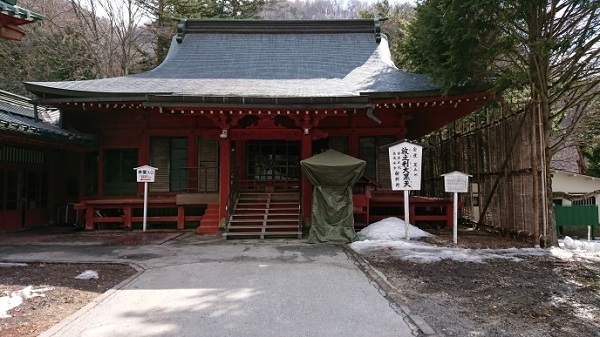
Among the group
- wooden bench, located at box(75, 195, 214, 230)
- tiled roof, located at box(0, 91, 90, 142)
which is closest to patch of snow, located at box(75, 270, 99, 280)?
wooden bench, located at box(75, 195, 214, 230)

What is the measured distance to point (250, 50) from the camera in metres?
15.5

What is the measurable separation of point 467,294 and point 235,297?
306 centimetres

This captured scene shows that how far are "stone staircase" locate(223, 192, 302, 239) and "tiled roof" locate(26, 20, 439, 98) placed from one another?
307cm

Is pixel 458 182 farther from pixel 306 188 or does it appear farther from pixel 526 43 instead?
pixel 306 188

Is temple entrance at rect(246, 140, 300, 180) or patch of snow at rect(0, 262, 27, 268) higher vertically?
temple entrance at rect(246, 140, 300, 180)

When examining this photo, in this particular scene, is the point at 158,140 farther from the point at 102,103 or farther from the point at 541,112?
the point at 541,112

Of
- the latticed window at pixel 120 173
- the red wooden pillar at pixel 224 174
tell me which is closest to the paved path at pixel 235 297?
the red wooden pillar at pixel 224 174

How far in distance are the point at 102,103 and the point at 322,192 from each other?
21.7ft

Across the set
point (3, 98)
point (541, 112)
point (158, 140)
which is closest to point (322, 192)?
point (541, 112)

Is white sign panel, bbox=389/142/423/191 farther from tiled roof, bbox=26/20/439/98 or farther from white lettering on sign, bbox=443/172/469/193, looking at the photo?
tiled roof, bbox=26/20/439/98

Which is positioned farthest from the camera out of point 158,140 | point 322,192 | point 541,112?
point 158,140

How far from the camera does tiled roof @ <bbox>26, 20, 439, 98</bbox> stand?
10.6 m

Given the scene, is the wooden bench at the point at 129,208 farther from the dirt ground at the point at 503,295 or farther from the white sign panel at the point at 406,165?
the dirt ground at the point at 503,295

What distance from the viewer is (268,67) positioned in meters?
13.8
